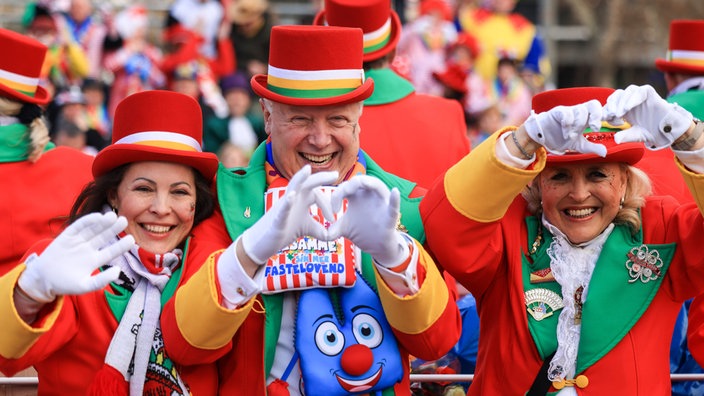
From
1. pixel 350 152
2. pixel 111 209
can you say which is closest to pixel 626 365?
pixel 350 152

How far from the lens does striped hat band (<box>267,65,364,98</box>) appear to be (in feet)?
15.8

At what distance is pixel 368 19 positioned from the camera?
680 cm

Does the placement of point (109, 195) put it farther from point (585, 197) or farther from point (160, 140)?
point (585, 197)

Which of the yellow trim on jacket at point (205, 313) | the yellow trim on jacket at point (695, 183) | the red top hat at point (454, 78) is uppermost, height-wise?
the yellow trim on jacket at point (695, 183)

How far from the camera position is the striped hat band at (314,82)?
483cm

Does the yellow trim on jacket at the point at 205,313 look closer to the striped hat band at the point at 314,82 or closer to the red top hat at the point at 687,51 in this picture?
the striped hat band at the point at 314,82

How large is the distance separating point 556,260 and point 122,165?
1.64 m

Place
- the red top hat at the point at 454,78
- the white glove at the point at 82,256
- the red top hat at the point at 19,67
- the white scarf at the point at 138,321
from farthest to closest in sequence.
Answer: the red top hat at the point at 454,78 → the red top hat at the point at 19,67 → the white scarf at the point at 138,321 → the white glove at the point at 82,256

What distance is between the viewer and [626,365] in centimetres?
484

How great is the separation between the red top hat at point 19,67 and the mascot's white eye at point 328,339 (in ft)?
7.06

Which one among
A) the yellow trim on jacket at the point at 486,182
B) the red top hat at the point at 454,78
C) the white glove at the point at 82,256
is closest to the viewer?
the white glove at the point at 82,256

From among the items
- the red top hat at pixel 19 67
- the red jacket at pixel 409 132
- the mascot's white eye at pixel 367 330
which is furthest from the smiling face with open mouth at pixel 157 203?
the red jacket at pixel 409 132

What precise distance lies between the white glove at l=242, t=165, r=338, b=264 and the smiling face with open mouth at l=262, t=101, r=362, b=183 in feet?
1.78

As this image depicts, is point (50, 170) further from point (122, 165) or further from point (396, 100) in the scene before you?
point (396, 100)
